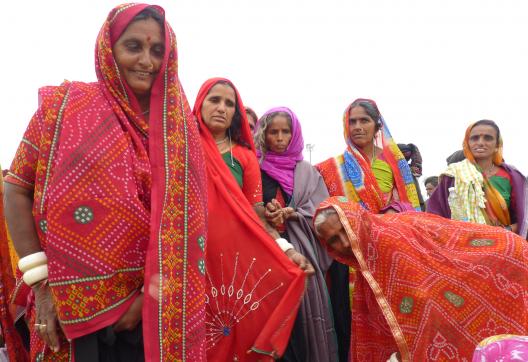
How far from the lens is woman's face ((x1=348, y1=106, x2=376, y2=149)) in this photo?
4.39 m

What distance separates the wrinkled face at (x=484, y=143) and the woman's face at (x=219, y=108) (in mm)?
2743

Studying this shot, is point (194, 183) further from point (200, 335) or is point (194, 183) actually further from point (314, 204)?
point (314, 204)

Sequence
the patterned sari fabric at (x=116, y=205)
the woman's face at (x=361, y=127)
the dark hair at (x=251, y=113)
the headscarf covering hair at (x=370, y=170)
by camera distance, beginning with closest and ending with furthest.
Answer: the patterned sari fabric at (x=116, y=205) → the headscarf covering hair at (x=370, y=170) → the woman's face at (x=361, y=127) → the dark hair at (x=251, y=113)

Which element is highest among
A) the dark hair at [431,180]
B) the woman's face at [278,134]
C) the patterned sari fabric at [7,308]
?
the woman's face at [278,134]

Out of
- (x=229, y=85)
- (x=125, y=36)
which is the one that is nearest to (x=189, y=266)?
(x=125, y=36)

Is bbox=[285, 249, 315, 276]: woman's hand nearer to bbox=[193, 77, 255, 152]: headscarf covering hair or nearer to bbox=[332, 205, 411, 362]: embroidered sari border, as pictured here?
bbox=[332, 205, 411, 362]: embroidered sari border

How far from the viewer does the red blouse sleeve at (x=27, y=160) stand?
1.68 m

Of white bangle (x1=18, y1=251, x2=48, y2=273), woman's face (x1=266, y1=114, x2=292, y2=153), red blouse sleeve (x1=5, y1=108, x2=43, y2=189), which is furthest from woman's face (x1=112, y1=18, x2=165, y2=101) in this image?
woman's face (x1=266, y1=114, x2=292, y2=153)

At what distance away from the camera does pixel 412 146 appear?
6438mm

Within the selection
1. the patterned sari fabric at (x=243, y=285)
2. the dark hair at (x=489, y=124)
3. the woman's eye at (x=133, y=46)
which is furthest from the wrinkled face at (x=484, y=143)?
the woman's eye at (x=133, y=46)

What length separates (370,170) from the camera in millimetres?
4238

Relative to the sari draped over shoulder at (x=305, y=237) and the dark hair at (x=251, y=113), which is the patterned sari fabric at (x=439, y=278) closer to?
the sari draped over shoulder at (x=305, y=237)

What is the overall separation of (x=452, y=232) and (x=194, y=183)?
5.00ft

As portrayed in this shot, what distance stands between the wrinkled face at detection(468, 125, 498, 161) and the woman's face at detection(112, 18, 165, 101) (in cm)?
379
